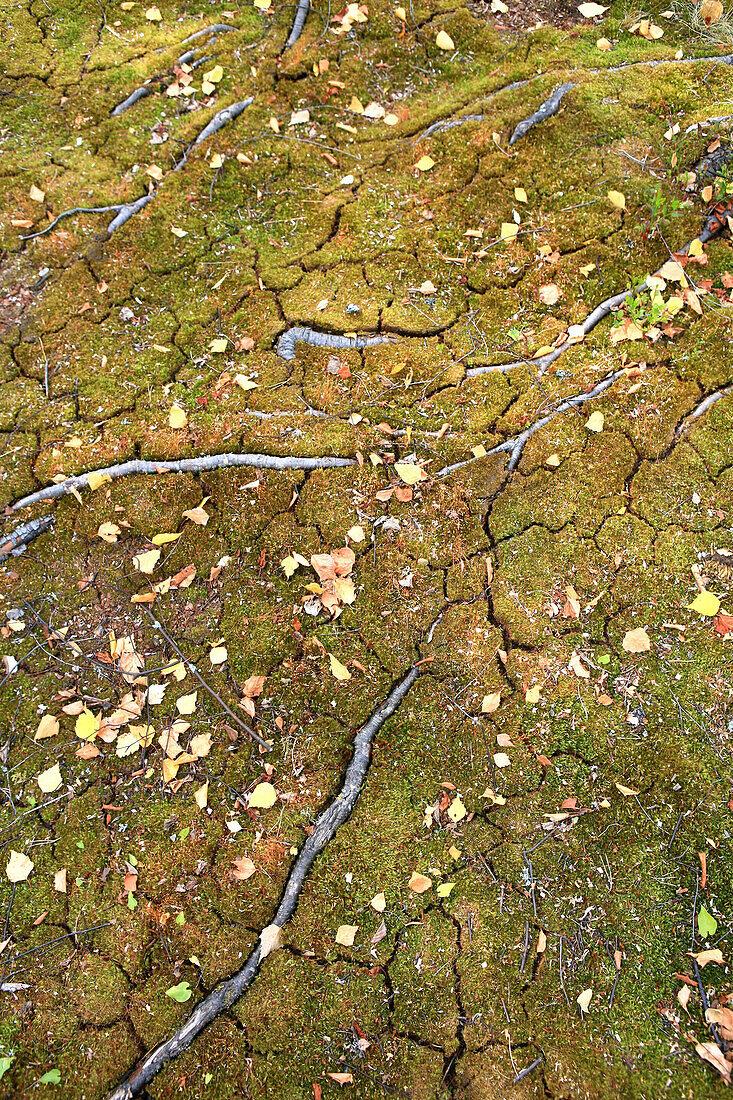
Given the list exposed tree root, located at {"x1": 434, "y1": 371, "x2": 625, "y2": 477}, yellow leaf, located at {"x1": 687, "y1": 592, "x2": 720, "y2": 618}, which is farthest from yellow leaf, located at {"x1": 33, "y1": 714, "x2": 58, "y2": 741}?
yellow leaf, located at {"x1": 687, "y1": 592, "x2": 720, "y2": 618}

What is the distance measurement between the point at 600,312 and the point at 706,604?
1.33 m

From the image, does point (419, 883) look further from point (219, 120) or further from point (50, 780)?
point (219, 120)

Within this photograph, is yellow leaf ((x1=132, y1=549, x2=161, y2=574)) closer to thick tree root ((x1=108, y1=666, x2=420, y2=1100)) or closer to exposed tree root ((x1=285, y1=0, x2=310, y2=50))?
thick tree root ((x1=108, y1=666, x2=420, y2=1100))

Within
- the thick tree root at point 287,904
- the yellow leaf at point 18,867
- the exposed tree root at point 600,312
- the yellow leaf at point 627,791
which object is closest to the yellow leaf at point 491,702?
the thick tree root at point 287,904

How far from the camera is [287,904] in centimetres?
203

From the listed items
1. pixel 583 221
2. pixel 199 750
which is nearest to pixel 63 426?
pixel 199 750

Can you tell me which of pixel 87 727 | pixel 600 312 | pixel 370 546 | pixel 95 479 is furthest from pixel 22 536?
pixel 600 312

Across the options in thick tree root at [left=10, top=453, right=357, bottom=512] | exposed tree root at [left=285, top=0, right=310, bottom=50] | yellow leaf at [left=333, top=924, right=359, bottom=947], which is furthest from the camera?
exposed tree root at [left=285, top=0, right=310, bottom=50]

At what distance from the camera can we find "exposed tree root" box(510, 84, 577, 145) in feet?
10.2

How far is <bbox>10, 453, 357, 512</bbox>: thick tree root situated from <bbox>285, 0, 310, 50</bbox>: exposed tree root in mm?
2500

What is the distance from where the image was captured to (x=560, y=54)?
3.30m

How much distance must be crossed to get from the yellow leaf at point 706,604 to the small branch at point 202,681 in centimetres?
159

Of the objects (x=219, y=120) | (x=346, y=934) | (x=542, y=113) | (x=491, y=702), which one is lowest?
(x=346, y=934)

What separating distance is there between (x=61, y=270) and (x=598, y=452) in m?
2.63
